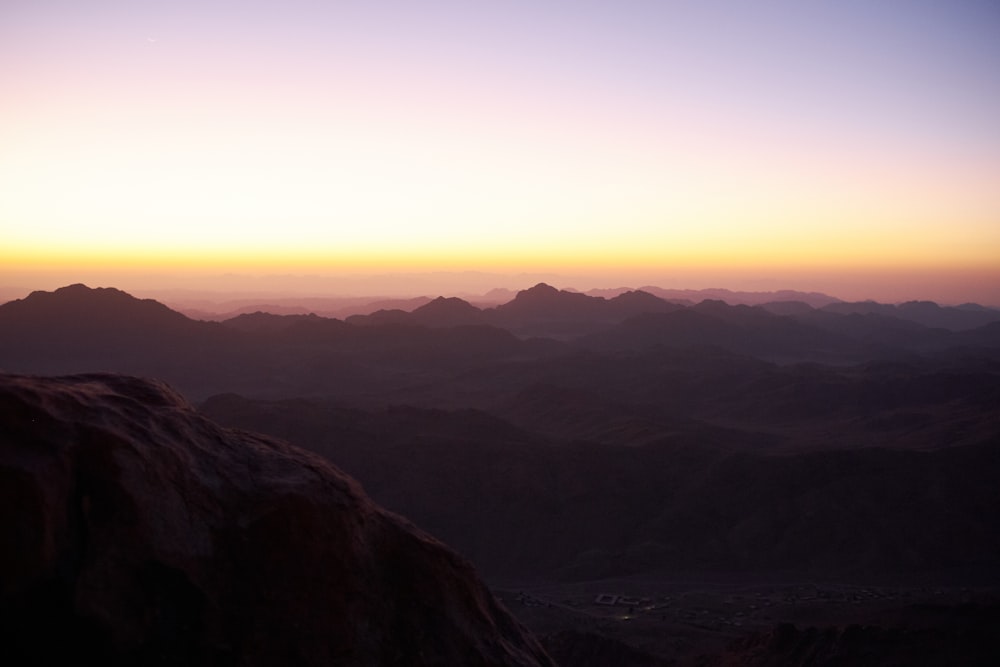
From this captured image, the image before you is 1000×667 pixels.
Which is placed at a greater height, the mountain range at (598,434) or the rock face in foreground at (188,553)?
the rock face in foreground at (188,553)

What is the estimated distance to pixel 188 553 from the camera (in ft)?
20.8

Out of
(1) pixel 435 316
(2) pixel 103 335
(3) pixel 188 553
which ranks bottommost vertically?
(2) pixel 103 335

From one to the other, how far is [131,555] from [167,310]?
4394 inches

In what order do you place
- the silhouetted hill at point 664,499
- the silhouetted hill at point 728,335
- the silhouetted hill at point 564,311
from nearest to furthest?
the silhouetted hill at point 664,499 → the silhouetted hill at point 728,335 → the silhouetted hill at point 564,311

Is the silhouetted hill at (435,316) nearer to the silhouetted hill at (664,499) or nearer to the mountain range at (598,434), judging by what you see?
the mountain range at (598,434)

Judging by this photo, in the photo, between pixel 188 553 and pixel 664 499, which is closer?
pixel 188 553

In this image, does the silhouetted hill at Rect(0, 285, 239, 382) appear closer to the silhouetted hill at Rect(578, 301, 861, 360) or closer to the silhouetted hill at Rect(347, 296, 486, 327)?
the silhouetted hill at Rect(347, 296, 486, 327)

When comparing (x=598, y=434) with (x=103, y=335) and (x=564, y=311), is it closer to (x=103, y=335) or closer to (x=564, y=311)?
(x=103, y=335)

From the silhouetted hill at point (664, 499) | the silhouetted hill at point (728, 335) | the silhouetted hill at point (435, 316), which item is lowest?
the silhouetted hill at point (664, 499)

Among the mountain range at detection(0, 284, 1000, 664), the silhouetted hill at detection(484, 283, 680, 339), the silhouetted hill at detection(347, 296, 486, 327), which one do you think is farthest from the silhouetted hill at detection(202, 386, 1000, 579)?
the silhouetted hill at detection(484, 283, 680, 339)

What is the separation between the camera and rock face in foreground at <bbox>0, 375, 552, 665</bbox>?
18.6ft

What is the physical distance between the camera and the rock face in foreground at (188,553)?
5.66 meters

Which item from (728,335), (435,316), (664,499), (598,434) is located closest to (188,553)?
(664,499)

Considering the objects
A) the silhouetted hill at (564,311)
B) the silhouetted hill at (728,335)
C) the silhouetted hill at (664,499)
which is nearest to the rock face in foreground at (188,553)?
the silhouetted hill at (664,499)
